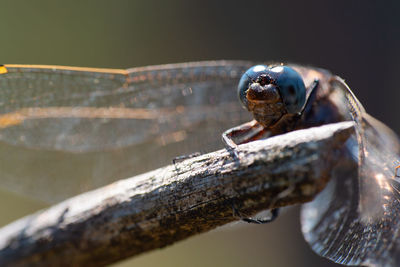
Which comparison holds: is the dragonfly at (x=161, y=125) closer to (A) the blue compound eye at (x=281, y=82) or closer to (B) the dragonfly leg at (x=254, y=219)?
(A) the blue compound eye at (x=281, y=82)

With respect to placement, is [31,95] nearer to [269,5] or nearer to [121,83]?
[121,83]

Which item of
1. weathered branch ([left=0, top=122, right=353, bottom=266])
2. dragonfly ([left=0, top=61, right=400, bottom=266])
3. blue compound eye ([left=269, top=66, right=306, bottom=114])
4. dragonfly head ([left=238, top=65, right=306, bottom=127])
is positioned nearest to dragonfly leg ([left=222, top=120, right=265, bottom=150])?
dragonfly ([left=0, top=61, right=400, bottom=266])

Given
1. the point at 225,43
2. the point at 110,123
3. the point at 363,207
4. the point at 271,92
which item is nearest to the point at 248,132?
the point at 271,92

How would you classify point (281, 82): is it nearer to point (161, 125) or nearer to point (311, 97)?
point (311, 97)

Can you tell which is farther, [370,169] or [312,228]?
[312,228]

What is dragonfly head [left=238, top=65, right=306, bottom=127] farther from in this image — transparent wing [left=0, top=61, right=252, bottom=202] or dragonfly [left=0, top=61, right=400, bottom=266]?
transparent wing [left=0, top=61, right=252, bottom=202]

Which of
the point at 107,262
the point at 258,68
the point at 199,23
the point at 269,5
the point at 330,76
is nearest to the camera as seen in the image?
the point at 107,262

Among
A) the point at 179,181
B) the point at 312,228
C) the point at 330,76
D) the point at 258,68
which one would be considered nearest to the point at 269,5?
the point at 330,76
